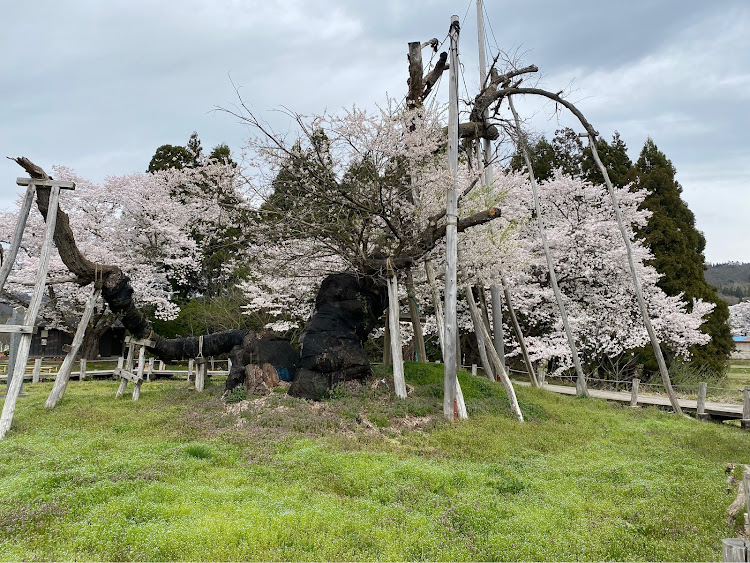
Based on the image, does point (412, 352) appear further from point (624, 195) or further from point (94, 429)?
point (94, 429)

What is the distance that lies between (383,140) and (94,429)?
889 centimetres

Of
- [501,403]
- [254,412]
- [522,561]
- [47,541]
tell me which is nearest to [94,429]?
[254,412]

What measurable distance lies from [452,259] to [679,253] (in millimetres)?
17550

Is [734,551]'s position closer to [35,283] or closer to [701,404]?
[35,283]

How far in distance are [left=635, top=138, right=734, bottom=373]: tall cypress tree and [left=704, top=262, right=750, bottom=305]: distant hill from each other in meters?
69.7

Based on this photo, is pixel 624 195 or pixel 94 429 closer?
pixel 94 429

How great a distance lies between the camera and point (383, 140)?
1267cm

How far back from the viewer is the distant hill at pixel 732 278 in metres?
85.9

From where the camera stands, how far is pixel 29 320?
10.0m

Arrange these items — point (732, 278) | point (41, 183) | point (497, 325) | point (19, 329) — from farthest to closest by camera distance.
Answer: point (732, 278), point (497, 325), point (41, 183), point (19, 329)

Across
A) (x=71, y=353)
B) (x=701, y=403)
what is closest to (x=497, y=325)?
(x=701, y=403)

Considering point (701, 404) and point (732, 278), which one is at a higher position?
point (732, 278)

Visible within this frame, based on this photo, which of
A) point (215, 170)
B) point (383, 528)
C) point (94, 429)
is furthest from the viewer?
point (215, 170)

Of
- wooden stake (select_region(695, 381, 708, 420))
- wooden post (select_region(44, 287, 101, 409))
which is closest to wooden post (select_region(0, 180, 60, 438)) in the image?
wooden post (select_region(44, 287, 101, 409))
